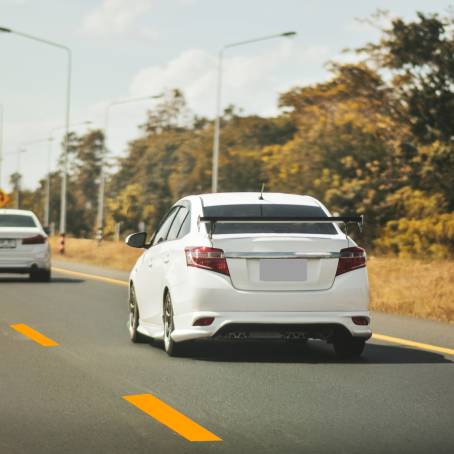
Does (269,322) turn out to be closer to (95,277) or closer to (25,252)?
(25,252)

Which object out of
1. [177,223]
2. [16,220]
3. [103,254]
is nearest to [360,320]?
[177,223]

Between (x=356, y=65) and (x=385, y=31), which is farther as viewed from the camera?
(x=356, y=65)

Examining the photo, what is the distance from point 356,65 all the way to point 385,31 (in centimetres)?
426

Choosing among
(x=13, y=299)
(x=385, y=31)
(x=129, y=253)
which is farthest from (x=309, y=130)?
(x=13, y=299)

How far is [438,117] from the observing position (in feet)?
132

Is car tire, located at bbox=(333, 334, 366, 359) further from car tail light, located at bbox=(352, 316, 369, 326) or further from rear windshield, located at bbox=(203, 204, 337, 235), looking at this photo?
rear windshield, located at bbox=(203, 204, 337, 235)

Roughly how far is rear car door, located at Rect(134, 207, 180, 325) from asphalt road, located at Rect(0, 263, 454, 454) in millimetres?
373

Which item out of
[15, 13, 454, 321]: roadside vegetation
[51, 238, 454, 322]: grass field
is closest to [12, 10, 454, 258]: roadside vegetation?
[15, 13, 454, 321]: roadside vegetation

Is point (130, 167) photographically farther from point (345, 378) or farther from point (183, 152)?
point (345, 378)

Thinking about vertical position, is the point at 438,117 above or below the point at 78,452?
above

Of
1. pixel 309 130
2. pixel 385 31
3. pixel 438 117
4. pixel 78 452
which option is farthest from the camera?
pixel 309 130

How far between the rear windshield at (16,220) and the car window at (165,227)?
13.6 metres

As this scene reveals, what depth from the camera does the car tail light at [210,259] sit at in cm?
1006

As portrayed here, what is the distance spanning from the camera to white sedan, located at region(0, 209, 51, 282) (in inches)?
944
